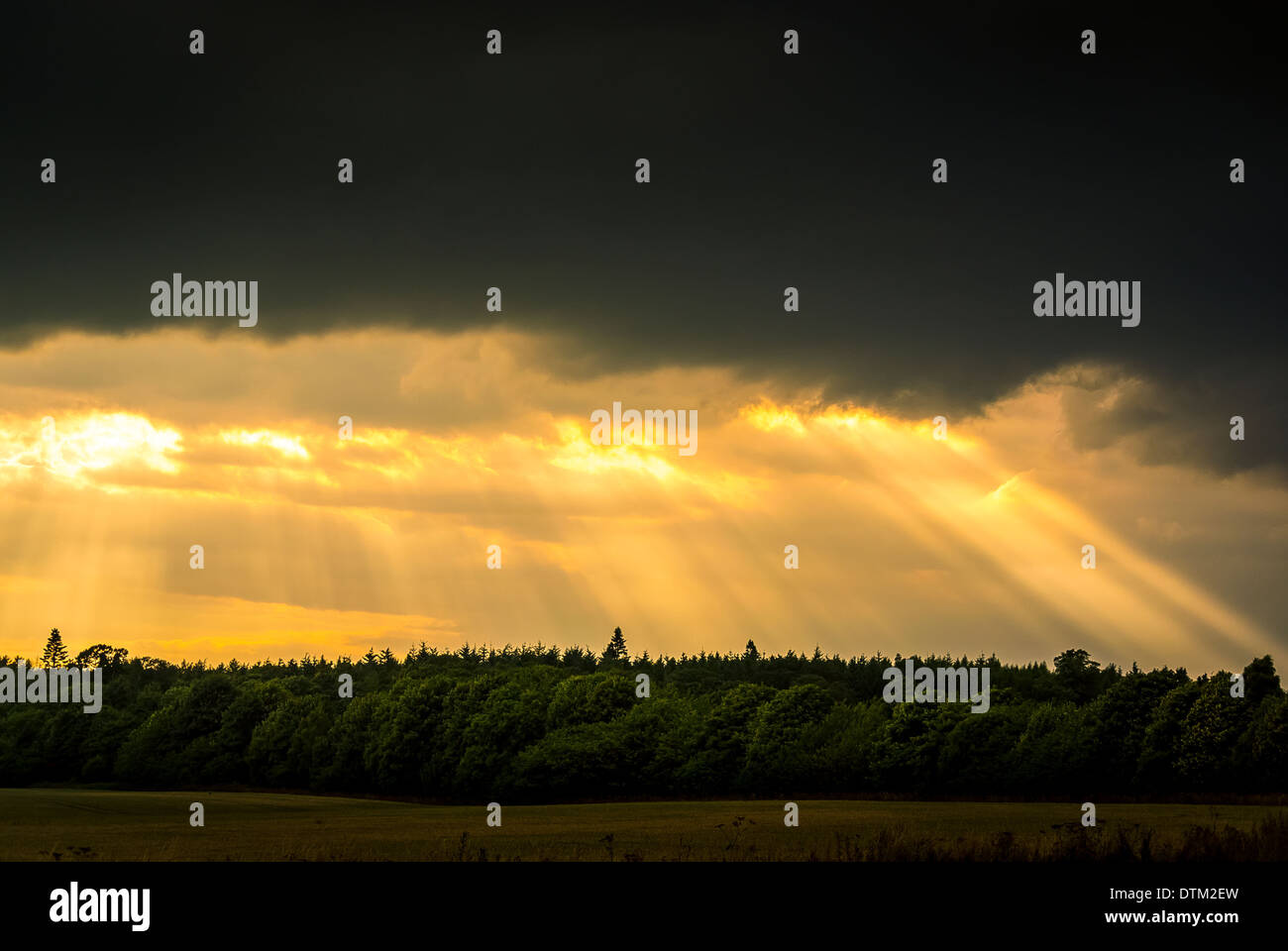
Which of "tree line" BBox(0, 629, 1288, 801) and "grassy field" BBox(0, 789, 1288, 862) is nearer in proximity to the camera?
"grassy field" BBox(0, 789, 1288, 862)

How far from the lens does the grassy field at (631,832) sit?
37312mm

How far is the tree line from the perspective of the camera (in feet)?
334

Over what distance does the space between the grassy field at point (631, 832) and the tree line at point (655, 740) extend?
1826 centimetres

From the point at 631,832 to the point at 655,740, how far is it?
5820cm

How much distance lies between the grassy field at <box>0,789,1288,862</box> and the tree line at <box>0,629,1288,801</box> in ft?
59.9

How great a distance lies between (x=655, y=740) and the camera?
119m

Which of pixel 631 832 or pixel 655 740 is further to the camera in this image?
pixel 655 740

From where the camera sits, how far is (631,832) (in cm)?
6138

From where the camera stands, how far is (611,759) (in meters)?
116

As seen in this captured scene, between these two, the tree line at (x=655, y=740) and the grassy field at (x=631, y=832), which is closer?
the grassy field at (x=631, y=832)
